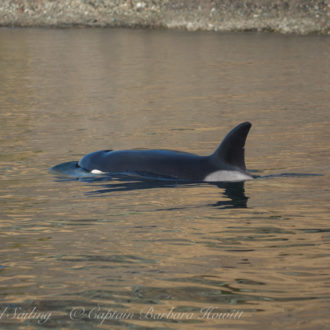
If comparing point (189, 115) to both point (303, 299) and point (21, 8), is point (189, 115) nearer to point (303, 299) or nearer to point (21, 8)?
point (303, 299)

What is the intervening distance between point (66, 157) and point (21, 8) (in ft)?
203

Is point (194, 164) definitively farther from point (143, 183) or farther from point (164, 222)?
point (164, 222)

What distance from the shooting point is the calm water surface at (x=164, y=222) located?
622 cm

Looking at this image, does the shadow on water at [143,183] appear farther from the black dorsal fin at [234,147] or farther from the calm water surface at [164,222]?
the black dorsal fin at [234,147]

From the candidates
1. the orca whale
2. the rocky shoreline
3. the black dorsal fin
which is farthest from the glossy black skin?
the rocky shoreline

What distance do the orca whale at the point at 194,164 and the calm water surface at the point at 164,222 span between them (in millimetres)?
268

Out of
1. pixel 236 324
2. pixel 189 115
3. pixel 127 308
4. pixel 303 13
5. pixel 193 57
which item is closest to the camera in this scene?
pixel 236 324

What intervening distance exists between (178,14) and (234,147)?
56462mm

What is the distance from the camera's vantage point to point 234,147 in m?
10.9

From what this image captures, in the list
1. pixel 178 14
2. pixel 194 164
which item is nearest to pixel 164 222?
pixel 194 164

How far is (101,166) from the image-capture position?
39.3 feet

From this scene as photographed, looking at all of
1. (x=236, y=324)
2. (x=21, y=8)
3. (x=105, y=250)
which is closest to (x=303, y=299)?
(x=236, y=324)

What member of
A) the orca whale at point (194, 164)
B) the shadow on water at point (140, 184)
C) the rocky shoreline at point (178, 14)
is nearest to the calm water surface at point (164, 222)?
the shadow on water at point (140, 184)

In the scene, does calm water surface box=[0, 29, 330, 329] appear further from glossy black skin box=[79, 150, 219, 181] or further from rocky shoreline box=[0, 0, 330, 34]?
rocky shoreline box=[0, 0, 330, 34]
